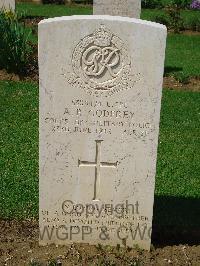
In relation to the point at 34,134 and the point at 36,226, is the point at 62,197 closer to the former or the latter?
the point at 36,226

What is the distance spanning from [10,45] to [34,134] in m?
2.80

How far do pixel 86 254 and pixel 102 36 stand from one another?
1.76m

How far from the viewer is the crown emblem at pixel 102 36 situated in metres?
3.87

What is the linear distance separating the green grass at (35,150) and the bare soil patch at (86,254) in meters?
0.65

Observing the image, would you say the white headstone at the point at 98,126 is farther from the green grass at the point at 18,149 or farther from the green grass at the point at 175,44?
the green grass at the point at 175,44

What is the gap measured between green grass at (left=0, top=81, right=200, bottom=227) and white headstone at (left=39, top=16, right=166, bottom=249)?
885 millimetres

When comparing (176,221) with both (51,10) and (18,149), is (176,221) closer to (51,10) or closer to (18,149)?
(18,149)

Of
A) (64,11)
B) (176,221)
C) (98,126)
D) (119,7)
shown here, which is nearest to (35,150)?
(176,221)

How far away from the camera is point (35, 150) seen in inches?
271

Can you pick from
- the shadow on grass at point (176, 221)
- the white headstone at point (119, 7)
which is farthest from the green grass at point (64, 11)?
the shadow on grass at point (176, 221)

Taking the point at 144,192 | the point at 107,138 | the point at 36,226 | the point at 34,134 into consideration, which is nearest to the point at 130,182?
the point at 144,192

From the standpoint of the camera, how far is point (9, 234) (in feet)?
15.7

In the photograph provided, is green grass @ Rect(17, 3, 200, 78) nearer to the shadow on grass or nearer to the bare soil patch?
the shadow on grass

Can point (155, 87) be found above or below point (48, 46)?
below
